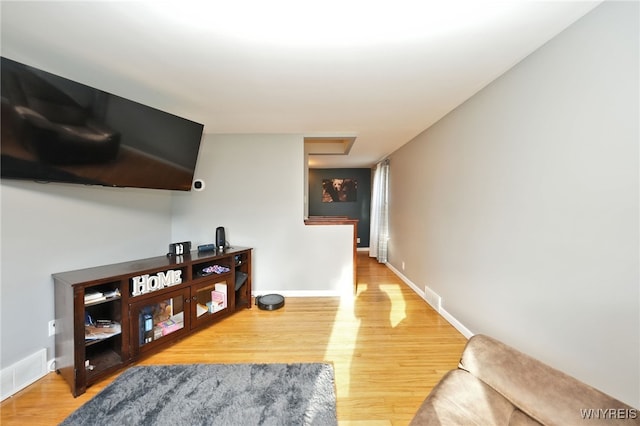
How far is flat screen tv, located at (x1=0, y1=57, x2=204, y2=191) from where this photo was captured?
1.38 metres

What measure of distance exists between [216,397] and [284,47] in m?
2.23

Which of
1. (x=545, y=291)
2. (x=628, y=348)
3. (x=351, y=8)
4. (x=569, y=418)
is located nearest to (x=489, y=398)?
(x=569, y=418)

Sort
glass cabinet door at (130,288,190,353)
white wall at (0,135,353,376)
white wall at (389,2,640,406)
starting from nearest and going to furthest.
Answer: white wall at (389,2,640,406) < glass cabinet door at (130,288,190,353) < white wall at (0,135,353,376)

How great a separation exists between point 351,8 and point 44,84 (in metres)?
1.83

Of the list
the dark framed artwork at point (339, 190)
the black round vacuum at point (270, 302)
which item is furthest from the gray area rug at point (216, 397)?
the dark framed artwork at point (339, 190)

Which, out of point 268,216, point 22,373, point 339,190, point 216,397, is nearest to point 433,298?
point 268,216

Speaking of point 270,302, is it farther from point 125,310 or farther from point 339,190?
point 339,190

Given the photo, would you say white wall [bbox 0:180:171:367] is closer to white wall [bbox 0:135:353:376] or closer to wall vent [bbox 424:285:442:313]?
white wall [bbox 0:135:353:376]

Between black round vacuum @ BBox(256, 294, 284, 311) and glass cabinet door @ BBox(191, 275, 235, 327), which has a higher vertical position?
glass cabinet door @ BBox(191, 275, 235, 327)

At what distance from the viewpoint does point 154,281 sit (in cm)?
198

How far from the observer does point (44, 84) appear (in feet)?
4.65

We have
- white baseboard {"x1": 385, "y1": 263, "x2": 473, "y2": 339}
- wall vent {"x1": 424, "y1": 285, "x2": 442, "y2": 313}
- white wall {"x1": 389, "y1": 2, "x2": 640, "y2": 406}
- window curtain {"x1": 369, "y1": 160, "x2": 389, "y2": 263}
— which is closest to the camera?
white wall {"x1": 389, "y1": 2, "x2": 640, "y2": 406}

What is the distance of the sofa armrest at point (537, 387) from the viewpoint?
0.82 m

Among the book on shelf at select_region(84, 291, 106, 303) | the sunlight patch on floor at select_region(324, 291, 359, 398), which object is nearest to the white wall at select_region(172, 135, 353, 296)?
the sunlight patch on floor at select_region(324, 291, 359, 398)
